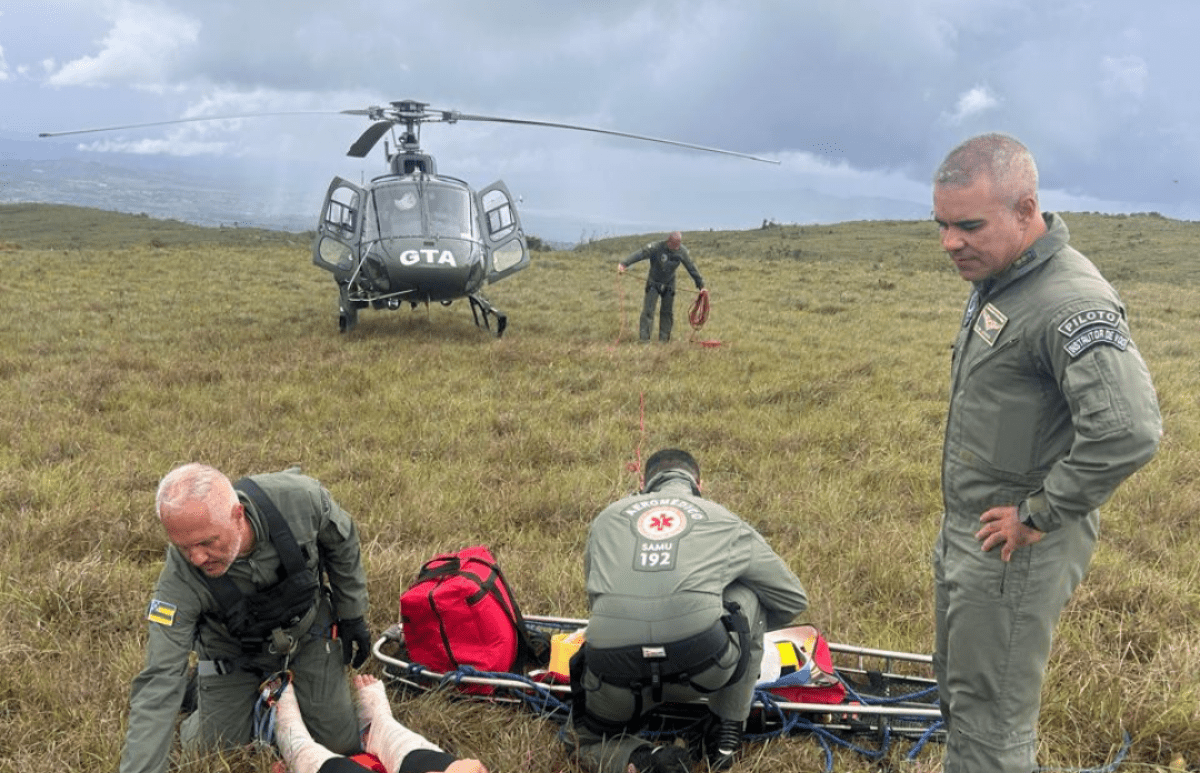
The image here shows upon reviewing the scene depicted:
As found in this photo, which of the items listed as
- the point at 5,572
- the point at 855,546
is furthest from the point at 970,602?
the point at 5,572

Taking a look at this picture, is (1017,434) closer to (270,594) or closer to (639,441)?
(270,594)

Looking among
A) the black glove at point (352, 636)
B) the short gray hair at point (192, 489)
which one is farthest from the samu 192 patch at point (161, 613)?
the black glove at point (352, 636)

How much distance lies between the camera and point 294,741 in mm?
3311

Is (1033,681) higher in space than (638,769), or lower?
higher

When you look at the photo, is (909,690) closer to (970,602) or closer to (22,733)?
(970,602)

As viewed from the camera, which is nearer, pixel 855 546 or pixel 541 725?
pixel 541 725

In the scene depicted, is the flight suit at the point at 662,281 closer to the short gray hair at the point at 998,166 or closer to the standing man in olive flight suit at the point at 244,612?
the standing man in olive flight suit at the point at 244,612

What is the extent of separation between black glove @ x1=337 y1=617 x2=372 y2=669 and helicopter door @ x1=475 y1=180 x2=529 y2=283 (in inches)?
341

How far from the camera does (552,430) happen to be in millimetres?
7441

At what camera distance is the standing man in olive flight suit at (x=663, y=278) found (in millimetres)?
12047

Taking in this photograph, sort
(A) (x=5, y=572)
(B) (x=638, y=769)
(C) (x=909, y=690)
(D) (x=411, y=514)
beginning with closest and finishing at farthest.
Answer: (B) (x=638, y=769)
(C) (x=909, y=690)
(A) (x=5, y=572)
(D) (x=411, y=514)

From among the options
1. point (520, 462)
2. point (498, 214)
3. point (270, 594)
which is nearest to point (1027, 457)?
point (270, 594)

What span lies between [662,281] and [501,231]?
8.61ft

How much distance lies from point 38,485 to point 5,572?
146 centimetres
